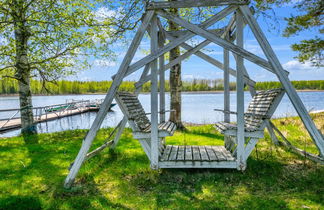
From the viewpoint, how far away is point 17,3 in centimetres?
854

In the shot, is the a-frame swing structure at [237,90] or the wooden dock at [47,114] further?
the wooden dock at [47,114]

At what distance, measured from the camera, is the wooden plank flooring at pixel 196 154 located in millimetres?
4066

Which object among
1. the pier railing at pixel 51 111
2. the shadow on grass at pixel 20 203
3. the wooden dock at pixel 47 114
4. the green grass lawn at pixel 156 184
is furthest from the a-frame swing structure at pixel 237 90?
the wooden dock at pixel 47 114

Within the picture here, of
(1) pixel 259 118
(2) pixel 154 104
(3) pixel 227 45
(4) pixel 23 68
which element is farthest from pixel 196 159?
(4) pixel 23 68

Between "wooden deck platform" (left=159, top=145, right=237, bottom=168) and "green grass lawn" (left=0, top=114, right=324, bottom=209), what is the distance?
0.90ft

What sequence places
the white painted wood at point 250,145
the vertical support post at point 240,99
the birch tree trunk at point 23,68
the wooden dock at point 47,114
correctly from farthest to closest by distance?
the wooden dock at point 47,114 → the birch tree trunk at point 23,68 → the white painted wood at point 250,145 → the vertical support post at point 240,99

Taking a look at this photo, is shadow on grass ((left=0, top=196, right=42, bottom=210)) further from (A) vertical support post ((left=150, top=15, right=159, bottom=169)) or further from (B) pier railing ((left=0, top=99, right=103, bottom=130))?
(B) pier railing ((left=0, top=99, right=103, bottom=130))

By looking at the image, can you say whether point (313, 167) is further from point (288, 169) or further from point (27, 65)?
point (27, 65)

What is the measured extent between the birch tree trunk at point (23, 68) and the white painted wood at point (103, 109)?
6552 millimetres

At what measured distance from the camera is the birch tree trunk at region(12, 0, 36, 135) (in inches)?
347

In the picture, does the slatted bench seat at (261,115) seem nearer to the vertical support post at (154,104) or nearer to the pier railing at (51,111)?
the vertical support post at (154,104)

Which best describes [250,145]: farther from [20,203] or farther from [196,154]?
[20,203]

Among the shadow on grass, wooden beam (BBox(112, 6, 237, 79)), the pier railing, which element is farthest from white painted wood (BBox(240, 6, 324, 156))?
the pier railing

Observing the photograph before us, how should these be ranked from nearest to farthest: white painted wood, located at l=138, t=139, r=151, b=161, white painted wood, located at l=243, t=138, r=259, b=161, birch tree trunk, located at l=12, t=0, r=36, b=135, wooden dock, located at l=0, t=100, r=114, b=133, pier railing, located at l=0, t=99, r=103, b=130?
white painted wood, located at l=243, t=138, r=259, b=161 < white painted wood, located at l=138, t=139, r=151, b=161 < birch tree trunk, located at l=12, t=0, r=36, b=135 < pier railing, located at l=0, t=99, r=103, b=130 < wooden dock, located at l=0, t=100, r=114, b=133
